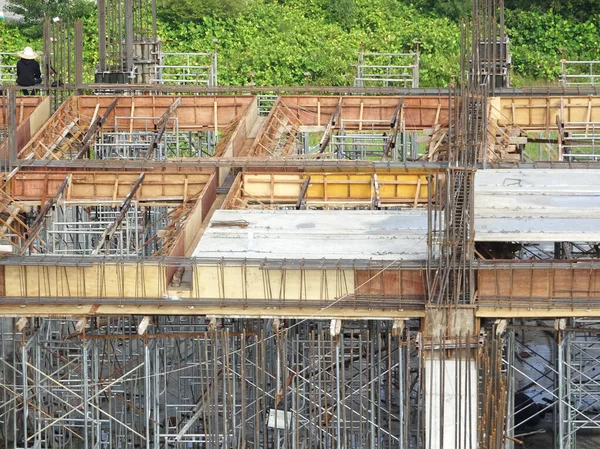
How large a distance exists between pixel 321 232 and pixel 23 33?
31411mm

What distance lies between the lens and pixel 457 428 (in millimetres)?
38281

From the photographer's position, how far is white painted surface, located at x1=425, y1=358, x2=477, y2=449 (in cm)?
3788

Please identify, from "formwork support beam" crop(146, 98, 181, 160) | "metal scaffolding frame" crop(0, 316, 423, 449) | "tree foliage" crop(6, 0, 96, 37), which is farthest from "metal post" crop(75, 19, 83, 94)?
"tree foliage" crop(6, 0, 96, 37)

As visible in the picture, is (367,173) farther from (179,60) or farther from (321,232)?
(179,60)

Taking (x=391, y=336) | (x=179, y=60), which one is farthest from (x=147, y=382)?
(x=179, y=60)

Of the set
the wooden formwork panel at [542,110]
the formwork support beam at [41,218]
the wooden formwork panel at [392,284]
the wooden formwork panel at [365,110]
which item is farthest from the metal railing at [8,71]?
the wooden formwork panel at [392,284]

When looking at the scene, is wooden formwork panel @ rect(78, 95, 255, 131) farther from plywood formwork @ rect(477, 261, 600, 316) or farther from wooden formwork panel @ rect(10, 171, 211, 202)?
plywood formwork @ rect(477, 261, 600, 316)

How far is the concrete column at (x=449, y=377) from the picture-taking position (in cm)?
3791

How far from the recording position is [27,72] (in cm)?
5553

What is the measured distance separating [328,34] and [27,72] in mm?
18230

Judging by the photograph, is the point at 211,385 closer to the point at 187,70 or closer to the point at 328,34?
the point at 187,70

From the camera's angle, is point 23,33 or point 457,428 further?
point 23,33

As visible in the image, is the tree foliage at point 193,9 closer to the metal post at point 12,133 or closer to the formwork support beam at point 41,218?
the metal post at point 12,133

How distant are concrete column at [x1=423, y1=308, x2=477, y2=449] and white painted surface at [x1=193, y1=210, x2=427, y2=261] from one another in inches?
64.7
